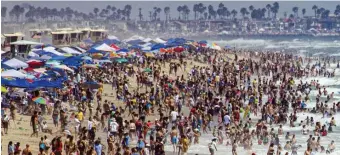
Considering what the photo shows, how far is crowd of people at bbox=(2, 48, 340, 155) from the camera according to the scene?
62.6 feet

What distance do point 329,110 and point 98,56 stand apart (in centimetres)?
1557

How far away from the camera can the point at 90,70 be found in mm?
35531

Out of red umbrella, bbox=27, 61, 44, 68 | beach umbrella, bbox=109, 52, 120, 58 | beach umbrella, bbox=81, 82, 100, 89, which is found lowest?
beach umbrella, bbox=81, 82, 100, 89

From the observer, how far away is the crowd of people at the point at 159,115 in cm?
1909

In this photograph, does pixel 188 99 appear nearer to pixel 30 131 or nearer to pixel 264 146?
pixel 264 146

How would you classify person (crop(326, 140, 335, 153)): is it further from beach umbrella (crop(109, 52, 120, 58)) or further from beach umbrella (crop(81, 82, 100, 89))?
beach umbrella (crop(109, 52, 120, 58))

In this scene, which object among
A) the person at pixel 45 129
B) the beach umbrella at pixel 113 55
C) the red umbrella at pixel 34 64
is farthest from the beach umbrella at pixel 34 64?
the person at pixel 45 129

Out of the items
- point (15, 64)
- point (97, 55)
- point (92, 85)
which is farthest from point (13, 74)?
point (97, 55)

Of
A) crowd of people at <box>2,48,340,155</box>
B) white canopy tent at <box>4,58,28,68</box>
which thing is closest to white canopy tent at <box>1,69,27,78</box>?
crowd of people at <box>2,48,340,155</box>

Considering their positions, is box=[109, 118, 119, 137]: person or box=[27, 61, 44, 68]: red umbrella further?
box=[27, 61, 44, 68]: red umbrella

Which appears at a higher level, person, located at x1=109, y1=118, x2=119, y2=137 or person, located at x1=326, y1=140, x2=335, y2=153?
person, located at x1=109, y1=118, x2=119, y2=137

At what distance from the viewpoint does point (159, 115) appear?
1059 inches

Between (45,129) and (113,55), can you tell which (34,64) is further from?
(45,129)

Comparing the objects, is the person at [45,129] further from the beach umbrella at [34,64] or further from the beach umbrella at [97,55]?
the beach umbrella at [97,55]
